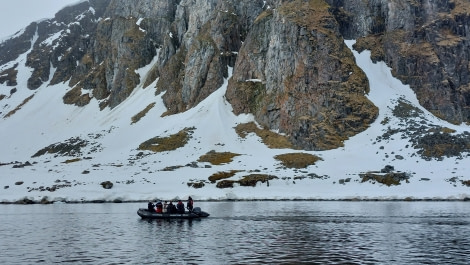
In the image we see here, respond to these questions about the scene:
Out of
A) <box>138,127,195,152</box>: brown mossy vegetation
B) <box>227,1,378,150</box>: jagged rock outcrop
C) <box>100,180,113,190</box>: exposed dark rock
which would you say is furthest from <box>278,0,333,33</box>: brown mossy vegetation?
<box>100,180,113,190</box>: exposed dark rock

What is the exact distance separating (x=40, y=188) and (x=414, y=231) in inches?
3316

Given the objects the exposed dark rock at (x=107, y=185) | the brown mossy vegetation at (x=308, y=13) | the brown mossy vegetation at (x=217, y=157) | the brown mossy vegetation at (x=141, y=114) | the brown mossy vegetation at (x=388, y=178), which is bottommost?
the brown mossy vegetation at (x=388, y=178)

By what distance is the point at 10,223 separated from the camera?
51.5 m

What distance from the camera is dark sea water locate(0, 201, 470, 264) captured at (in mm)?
27656

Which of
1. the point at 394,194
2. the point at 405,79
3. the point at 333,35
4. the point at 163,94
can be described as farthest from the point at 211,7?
the point at 394,194

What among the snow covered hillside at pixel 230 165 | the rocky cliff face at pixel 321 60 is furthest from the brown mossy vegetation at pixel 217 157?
the rocky cliff face at pixel 321 60

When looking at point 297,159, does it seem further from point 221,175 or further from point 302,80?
point 302,80

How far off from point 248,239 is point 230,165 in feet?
257

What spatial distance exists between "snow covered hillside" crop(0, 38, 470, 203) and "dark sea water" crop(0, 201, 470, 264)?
36.1 metres

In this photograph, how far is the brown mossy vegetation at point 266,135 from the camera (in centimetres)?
13000

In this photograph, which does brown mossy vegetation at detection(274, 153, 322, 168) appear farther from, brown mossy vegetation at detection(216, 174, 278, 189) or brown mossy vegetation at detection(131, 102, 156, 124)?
brown mossy vegetation at detection(131, 102, 156, 124)

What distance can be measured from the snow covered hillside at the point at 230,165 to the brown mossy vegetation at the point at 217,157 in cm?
239

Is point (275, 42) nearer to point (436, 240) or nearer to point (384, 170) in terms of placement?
point (384, 170)

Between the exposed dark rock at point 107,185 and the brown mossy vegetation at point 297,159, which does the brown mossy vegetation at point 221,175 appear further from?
the exposed dark rock at point 107,185
